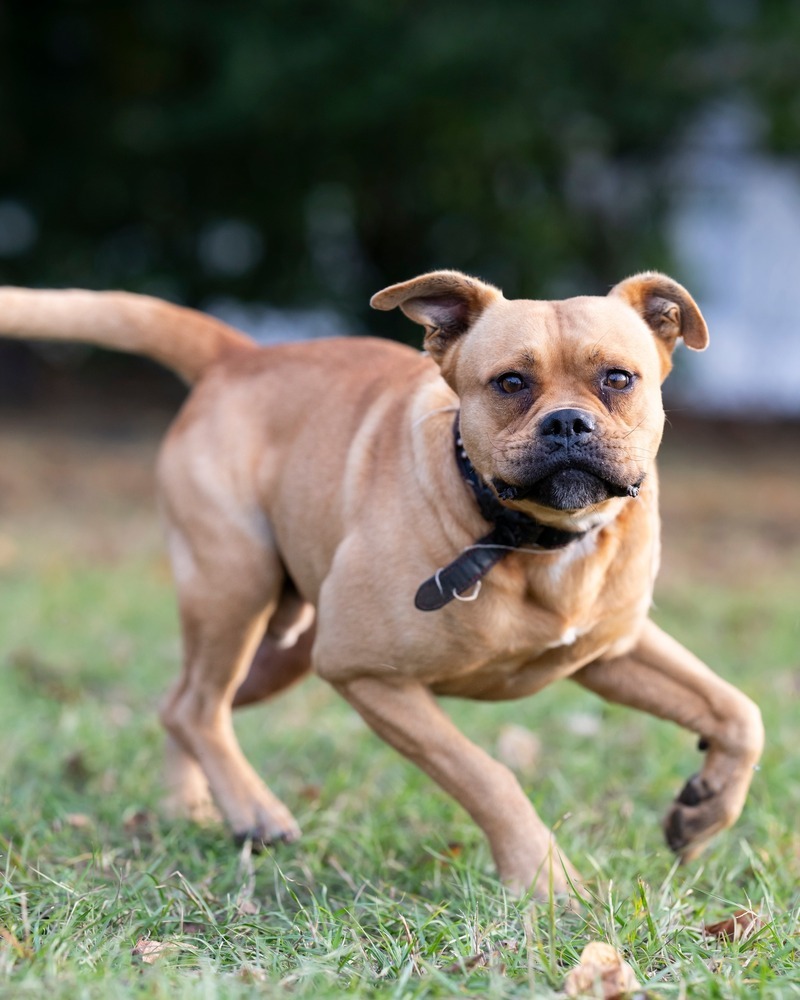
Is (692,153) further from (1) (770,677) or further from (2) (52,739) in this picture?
(2) (52,739)

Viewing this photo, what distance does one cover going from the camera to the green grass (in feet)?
9.27

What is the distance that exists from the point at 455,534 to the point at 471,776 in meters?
0.67

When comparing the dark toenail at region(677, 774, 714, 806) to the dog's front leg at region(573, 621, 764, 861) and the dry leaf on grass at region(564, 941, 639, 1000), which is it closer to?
the dog's front leg at region(573, 621, 764, 861)

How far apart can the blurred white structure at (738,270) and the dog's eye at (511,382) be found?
12.4 metres

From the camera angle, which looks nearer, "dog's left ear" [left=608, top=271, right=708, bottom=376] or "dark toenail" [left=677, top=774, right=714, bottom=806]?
"dog's left ear" [left=608, top=271, right=708, bottom=376]

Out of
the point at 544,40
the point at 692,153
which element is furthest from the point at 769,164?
the point at 544,40

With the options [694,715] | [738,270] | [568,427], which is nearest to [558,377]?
[568,427]

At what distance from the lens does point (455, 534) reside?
3.67 m

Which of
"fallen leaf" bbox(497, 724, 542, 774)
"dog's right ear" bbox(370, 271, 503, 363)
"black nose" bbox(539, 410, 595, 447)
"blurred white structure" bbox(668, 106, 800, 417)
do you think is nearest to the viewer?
"black nose" bbox(539, 410, 595, 447)

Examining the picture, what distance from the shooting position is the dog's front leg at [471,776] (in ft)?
11.5

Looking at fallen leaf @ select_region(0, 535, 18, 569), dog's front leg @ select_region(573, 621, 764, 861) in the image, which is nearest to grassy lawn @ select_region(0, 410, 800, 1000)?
dog's front leg @ select_region(573, 621, 764, 861)

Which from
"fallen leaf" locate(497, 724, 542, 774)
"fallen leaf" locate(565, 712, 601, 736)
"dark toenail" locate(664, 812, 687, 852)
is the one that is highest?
"dark toenail" locate(664, 812, 687, 852)

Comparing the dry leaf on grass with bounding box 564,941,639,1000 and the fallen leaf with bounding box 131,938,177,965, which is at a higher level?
the dry leaf on grass with bounding box 564,941,639,1000

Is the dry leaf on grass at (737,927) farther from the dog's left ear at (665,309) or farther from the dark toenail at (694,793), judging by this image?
the dog's left ear at (665,309)
